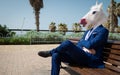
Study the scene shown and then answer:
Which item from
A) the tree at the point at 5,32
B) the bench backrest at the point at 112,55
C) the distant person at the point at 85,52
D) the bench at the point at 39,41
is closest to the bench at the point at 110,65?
the bench backrest at the point at 112,55

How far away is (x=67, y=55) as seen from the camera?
536 cm

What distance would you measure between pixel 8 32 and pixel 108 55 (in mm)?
16391

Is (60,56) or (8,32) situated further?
(8,32)

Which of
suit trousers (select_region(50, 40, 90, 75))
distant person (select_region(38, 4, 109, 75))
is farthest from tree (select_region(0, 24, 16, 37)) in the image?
suit trousers (select_region(50, 40, 90, 75))

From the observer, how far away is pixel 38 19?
29.6 m

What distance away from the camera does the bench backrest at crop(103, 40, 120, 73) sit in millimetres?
4641

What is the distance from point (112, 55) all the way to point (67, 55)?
92 cm

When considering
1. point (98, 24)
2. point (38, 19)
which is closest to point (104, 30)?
point (98, 24)

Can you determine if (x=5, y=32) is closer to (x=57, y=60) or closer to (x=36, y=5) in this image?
(x=36, y=5)

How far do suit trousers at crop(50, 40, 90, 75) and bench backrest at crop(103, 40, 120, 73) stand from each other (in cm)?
40

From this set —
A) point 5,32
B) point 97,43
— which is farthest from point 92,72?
point 5,32

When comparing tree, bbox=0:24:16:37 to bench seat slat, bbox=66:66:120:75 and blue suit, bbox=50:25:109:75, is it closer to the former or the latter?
blue suit, bbox=50:25:109:75

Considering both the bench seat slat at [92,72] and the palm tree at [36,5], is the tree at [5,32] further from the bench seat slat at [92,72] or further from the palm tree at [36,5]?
the bench seat slat at [92,72]

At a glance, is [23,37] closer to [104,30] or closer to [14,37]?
[14,37]
